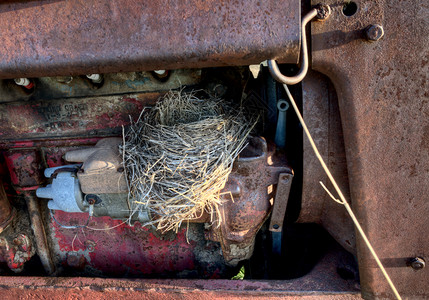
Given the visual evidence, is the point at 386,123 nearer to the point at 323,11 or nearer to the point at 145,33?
the point at 323,11

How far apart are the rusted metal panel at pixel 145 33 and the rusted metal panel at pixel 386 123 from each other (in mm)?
194

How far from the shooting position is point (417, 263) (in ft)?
4.19

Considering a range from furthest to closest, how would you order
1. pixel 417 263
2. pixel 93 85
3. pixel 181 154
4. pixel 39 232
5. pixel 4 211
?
1. pixel 39 232
2. pixel 4 211
3. pixel 93 85
4. pixel 181 154
5. pixel 417 263

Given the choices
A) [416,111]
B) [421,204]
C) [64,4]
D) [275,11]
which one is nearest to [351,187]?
[421,204]

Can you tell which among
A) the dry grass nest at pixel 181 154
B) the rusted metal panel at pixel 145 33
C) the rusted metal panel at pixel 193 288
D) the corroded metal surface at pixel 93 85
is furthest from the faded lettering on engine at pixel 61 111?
the rusted metal panel at pixel 193 288

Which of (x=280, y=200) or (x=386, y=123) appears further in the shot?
(x=280, y=200)

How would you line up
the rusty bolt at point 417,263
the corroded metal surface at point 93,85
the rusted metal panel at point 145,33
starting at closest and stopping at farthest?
1. the rusted metal panel at point 145,33
2. the rusty bolt at point 417,263
3. the corroded metal surface at point 93,85

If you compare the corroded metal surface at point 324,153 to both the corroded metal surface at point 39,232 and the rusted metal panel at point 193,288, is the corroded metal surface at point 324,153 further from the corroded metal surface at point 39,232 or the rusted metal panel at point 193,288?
the corroded metal surface at point 39,232

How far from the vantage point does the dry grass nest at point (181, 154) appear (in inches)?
54.0

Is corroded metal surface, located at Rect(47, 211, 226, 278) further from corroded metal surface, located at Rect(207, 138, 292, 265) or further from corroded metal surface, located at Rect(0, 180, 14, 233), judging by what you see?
corroded metal surface, located at Rect(207, 138, 292, 265)

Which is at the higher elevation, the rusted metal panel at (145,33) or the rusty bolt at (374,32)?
the rusted metal panel at (145,33)

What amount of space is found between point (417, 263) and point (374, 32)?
0.96 metres

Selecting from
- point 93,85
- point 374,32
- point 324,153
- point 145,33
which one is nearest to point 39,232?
point 93,85

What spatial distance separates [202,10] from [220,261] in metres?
1.38
